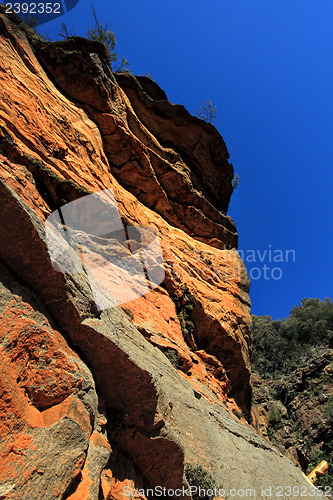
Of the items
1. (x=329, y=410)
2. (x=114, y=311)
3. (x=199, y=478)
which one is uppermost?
(x=329, y=410)

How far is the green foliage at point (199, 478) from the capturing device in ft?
15.9

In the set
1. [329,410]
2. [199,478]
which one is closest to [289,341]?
[329,410]

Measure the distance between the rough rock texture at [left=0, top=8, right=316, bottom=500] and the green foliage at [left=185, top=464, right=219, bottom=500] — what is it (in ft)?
0.76

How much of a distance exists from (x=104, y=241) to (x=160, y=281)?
2.74m

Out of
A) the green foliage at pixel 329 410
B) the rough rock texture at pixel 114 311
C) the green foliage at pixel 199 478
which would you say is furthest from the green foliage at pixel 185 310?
the green foliage at pixel 329 410

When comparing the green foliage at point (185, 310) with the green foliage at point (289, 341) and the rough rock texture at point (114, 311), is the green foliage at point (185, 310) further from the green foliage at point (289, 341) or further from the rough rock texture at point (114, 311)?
the green foliage at point (289, 341)

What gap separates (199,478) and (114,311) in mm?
3276

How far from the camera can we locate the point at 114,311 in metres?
5.85

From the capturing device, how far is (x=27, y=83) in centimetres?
1112

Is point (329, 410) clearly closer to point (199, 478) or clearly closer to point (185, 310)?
point (185, 310)

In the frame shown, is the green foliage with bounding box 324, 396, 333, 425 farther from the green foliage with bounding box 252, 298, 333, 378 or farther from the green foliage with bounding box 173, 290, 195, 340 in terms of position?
the green foliage with bounding box 173, 290, 195, 340

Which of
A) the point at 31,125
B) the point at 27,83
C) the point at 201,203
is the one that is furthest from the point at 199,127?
the point at 31,125

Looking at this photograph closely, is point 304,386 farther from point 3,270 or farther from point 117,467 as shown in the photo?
point 3,270

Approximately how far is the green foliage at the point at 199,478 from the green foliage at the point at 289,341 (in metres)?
26.0
